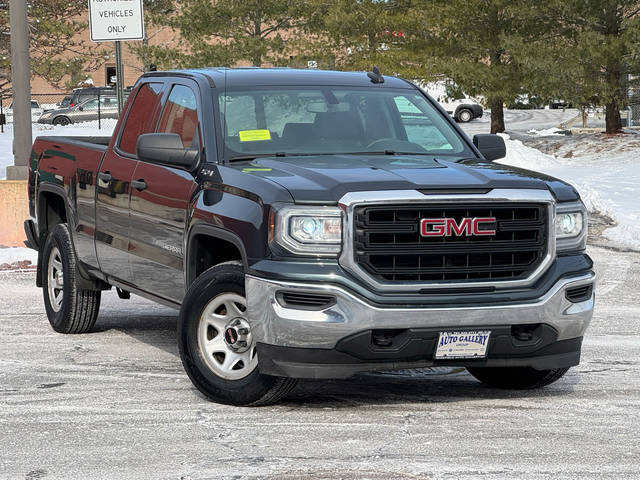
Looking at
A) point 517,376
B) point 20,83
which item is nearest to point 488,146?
point 517,376

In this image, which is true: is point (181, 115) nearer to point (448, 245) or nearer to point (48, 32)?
point (448, 245)

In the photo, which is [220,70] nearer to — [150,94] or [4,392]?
[150,94]

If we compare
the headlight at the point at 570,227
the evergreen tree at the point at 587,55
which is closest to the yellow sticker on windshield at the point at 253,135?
the headlight at the point at 570,227

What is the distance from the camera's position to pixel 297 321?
6.22 metres

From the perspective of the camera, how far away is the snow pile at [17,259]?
13.5 m

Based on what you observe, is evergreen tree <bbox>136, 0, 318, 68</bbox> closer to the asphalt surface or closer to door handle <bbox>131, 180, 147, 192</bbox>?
Result: the asphalt surface

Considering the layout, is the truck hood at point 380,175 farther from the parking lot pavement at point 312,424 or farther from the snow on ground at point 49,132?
the snow on ground at point 49,132

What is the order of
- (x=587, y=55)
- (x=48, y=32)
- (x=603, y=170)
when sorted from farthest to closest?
(x=48, y=32) < (x=587, y=55) < (x=603, y=170)

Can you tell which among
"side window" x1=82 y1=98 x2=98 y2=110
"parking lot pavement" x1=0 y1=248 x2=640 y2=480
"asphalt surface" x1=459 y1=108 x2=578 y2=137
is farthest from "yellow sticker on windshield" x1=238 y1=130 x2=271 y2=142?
"side window" x1=82 y1=98 x2=98 y2=110

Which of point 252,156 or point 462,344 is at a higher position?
point 252,156

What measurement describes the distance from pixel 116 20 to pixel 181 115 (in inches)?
299

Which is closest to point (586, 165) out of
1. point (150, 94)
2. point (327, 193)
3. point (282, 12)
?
point (282, 12)

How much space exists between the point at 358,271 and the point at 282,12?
3591 cm

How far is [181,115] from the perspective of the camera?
25.9 ft
